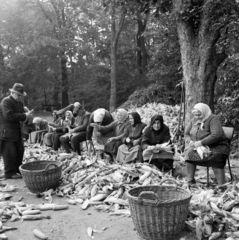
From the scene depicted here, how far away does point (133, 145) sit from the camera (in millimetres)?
6035

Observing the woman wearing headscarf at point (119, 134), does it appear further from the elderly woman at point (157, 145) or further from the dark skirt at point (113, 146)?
the elderly woman at point (157, 145)

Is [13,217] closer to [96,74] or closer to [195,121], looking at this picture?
[195,121]

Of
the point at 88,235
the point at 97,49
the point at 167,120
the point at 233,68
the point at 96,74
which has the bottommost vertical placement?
the point at 88,235

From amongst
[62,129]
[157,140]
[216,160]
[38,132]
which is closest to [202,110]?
[216,160]

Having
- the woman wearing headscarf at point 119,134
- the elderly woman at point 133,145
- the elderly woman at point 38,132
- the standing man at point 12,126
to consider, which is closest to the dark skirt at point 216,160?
the elderly woman at point 133,145

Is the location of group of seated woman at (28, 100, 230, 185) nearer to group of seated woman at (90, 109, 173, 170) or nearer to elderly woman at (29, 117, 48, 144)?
group of seated woman at (90, 109, 173, 170)

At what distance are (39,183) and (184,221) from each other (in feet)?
8.06

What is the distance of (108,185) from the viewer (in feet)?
15.6

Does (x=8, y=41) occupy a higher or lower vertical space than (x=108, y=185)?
higher

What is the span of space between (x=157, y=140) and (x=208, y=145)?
1.12m

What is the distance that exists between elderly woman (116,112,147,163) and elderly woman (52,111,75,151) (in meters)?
2.40

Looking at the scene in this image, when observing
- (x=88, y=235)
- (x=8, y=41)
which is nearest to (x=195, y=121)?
(x=88, y=235)

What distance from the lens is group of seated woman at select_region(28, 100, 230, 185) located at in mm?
4656

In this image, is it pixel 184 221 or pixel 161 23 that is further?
pixel 161 23
